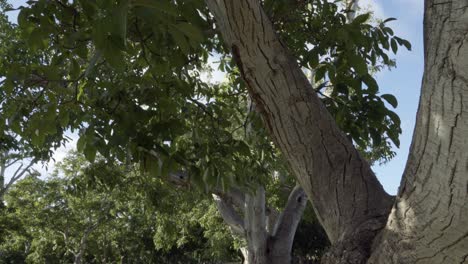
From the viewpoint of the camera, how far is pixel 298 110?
6.27ft

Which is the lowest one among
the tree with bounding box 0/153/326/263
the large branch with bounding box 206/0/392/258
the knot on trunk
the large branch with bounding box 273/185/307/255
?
the knot on trunk

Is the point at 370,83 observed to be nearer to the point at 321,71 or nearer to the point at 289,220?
the point at 321,71

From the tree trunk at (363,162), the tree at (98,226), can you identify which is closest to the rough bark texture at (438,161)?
the tree trunk at (363,162)

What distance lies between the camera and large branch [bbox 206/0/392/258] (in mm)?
1869

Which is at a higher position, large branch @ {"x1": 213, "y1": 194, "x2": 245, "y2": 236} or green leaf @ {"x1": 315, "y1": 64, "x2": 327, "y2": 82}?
large branch @ {"x1": 213, "y1": 194, "x2": 245, "y2": 236}

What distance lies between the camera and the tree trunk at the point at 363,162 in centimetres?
133

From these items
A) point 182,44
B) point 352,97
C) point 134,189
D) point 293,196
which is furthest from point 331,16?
point 134,189

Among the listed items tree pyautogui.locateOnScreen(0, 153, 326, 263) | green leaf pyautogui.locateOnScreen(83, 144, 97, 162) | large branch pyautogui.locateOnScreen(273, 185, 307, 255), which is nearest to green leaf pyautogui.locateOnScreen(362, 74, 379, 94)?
green leaf pyautogui.locateOnScreen(83, 144, 97, 162)

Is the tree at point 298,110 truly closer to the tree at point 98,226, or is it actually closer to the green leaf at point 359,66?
the green leaf at point 359,66

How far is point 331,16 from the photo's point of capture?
409 cm

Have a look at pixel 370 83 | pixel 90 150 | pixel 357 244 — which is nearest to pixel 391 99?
pixel 370 83

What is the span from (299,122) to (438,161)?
648 mm

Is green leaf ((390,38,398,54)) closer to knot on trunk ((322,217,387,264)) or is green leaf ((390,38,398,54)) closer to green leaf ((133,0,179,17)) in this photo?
knot on trunk ((322,217,387,264))

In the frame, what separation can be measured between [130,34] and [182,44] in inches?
35.0
